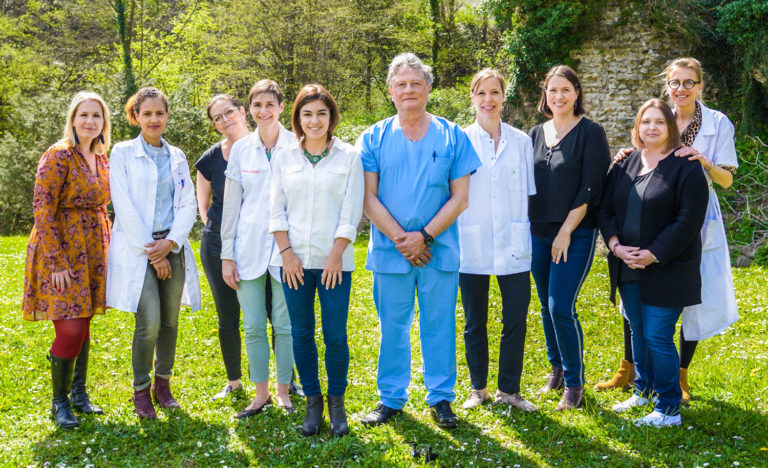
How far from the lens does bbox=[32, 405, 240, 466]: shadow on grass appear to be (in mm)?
3830

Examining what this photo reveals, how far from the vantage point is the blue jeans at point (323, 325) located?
401 centimetres

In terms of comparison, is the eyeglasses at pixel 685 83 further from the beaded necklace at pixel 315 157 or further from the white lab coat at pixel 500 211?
the beaded necklace at pixel 315 157

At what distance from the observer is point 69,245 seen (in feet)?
14.3

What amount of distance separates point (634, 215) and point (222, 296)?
310 cm

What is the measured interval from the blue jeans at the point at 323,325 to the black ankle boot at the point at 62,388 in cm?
175

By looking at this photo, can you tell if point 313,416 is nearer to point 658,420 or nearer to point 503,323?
point 503,323

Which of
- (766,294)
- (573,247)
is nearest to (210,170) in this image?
(573,247)

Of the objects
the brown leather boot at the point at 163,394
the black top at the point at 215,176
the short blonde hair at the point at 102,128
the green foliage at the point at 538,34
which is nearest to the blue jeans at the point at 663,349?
the black top at the point at 215,176

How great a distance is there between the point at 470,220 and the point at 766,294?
5961mm

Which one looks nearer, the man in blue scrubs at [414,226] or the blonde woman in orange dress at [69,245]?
the man in blue scrubs at [414,226]

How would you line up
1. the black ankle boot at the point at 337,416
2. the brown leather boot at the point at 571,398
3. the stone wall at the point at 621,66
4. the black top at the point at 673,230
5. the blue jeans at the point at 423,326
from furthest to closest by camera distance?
1. the stone wall at the point at 621,66
2. the brown leather boot at the point at 571,398
3. the blue jeans at the point at 423,326
4. the black ankle boot at the point at 337,416
5. the black top at the point at 673,230

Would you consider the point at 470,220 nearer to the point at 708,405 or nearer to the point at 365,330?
the point at 708,405

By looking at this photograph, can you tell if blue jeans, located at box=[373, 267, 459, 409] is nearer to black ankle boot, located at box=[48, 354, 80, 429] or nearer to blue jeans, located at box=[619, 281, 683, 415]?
blue jeans, located at box=[619, 281, 683, 415]

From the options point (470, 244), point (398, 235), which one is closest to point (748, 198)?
point (470, 244)
